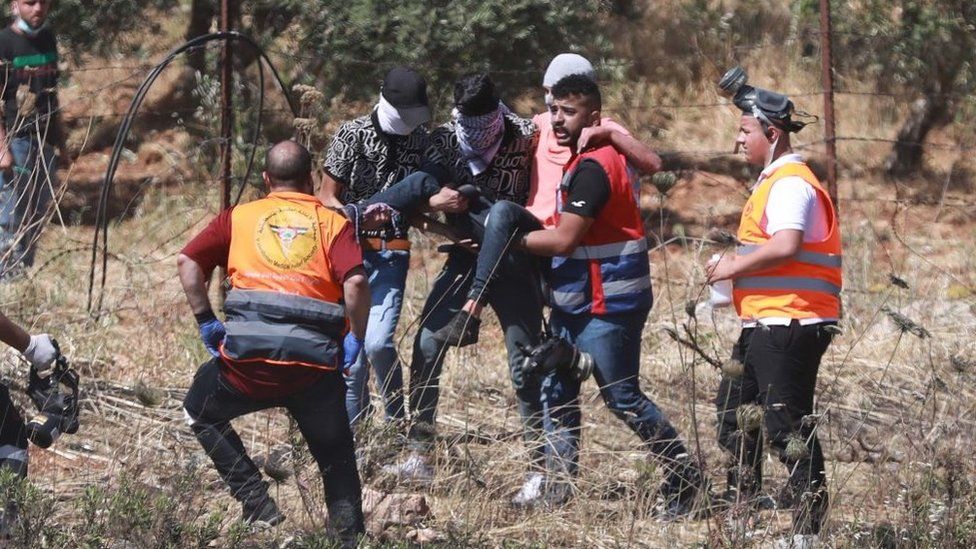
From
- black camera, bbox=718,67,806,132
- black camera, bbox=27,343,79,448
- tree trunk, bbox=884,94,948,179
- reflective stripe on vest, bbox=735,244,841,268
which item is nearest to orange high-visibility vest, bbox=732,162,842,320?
reflective stripe on vest, bbox=735,244,841,268

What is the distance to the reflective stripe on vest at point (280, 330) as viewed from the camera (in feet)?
15.3

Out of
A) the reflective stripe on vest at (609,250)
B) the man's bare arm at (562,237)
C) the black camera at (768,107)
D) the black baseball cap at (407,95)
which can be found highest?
the black camera at (768,107)

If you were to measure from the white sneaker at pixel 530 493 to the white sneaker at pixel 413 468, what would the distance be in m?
0.33

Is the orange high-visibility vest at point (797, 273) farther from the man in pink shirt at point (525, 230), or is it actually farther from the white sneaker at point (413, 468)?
the white sneaker at point (413, 468)

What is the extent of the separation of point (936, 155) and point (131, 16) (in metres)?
6.31

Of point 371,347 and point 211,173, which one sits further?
point 211,173

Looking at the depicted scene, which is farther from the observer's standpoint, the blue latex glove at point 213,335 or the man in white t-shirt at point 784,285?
the man in white t-shirt at point 784,285

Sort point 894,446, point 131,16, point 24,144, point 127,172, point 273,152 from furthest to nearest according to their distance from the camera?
point 127,172
point 131,16
point 24,144
point 894,446
point 273,152

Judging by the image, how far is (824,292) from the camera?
5145 mm

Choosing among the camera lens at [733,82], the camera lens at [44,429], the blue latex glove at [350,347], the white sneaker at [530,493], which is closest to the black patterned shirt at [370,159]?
the blue latex glove at [350,347]

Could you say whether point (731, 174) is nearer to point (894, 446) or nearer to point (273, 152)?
point (894, 446)

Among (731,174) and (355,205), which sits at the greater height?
(355,205)

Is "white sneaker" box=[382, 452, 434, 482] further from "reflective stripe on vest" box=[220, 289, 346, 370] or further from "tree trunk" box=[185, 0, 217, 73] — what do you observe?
"tree trunk" box=[185, 0, 217, 73]

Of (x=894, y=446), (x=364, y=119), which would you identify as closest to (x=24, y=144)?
(x=364, y=119)
